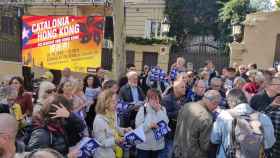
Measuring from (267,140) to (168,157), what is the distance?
197 cm

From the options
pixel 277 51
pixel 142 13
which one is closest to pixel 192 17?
pixel 142 13

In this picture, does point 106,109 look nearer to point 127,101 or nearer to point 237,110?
point 237,110

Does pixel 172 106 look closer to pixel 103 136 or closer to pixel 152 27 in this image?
pixel 103 136

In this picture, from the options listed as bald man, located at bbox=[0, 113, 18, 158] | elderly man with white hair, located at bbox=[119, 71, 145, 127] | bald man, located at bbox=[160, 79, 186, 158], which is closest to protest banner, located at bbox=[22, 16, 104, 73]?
elderly man with white hair, located at bbox=[119, 71, 145, 127]

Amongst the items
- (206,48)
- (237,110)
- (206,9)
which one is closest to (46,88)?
(237,110)

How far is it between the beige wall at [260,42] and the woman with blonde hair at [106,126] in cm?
1437

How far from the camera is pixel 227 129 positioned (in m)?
4.98

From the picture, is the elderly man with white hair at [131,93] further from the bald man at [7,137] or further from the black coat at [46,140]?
the bald man at [7,137]

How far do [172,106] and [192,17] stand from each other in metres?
23.0

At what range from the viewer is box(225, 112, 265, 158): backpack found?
189 inches

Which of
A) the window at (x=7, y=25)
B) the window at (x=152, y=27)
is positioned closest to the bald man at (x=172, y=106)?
the window at (x=7, y=25)

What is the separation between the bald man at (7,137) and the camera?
292cm

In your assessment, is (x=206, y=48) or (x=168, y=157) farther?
(x=206, y=48)

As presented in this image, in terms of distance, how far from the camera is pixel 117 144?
5.69 m
